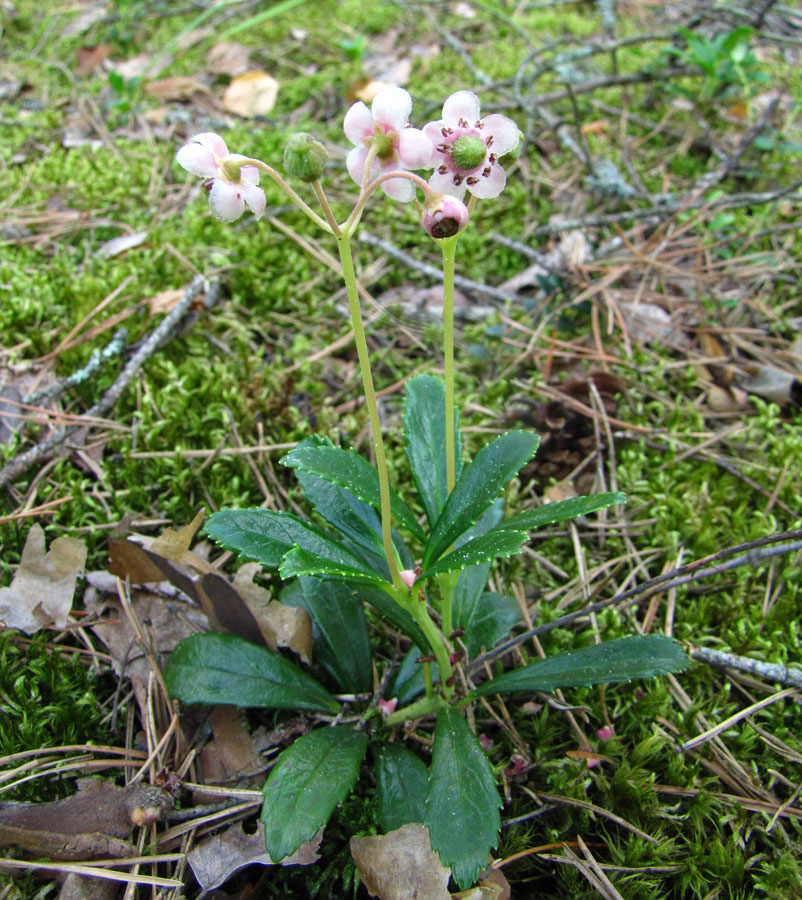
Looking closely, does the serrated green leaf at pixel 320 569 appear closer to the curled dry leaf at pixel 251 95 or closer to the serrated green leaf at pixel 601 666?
the serrated green leaf at pixel 601 666

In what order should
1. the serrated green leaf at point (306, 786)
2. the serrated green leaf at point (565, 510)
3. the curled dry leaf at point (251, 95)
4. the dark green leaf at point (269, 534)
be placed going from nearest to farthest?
the serrated green leaf at point (306, 786)
the serrated green leaf at point (565, 510)
the dark green leaf at point (269, 534)
the curled dry leaf at point (251, 95)

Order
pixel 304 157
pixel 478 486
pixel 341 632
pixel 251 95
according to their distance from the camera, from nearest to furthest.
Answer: pixel 304 157 → pixel 478 486 → pixel 341 632 → pixel 251 95

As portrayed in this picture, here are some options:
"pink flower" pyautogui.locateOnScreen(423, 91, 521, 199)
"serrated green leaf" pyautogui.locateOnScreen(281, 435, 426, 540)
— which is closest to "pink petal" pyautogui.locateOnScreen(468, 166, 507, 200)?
"pink flower" pyautogui.locateOnScreen(423, 91, 521, 199)

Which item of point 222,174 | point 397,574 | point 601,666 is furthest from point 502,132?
point 601,666

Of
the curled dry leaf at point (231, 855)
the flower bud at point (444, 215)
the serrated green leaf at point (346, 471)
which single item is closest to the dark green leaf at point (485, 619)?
the serrated green leaf at point (346, 471)

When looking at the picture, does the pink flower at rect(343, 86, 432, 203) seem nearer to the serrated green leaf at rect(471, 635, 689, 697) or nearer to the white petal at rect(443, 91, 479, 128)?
the white petal at rect(443, 91, 479, 128)

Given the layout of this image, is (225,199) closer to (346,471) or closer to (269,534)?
(346,471)
